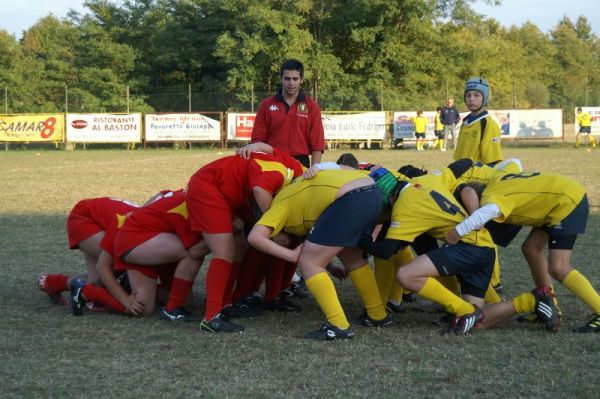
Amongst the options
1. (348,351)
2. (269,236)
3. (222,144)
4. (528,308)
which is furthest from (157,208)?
(222,144)

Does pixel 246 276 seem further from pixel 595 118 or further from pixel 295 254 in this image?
pixel 595 118

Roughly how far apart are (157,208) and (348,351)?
193 cm

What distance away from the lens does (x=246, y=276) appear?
6.32 m

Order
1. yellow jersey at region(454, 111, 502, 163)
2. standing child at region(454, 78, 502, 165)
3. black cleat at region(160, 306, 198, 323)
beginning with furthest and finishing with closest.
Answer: yellow jersey at region(454, 111, 502, 163) < standing child at region(454, 78, 502, 165) < black cleat at region(160, 306, 198, 323)

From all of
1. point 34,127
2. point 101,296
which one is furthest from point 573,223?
point 34,127

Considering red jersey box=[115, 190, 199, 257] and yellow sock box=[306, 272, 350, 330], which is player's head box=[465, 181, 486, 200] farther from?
red jersey box=[115, 190, 199, 257]

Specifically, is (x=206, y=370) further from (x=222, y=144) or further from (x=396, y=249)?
(x=222, y=144)

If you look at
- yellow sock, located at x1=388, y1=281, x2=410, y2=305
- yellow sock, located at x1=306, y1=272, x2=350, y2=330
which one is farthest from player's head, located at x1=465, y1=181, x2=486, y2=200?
yellow sock, located at x1=306, y1=272, x2=350, y2=330

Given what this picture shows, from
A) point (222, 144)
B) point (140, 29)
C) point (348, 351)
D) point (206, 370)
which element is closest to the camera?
point (206, 370)

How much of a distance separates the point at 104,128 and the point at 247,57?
→ 9310 millimetres

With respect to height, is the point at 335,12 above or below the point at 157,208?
above

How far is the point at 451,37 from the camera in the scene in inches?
1618

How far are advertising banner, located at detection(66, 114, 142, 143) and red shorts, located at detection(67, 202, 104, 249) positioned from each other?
1075 inches

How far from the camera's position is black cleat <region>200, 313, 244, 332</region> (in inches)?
210
